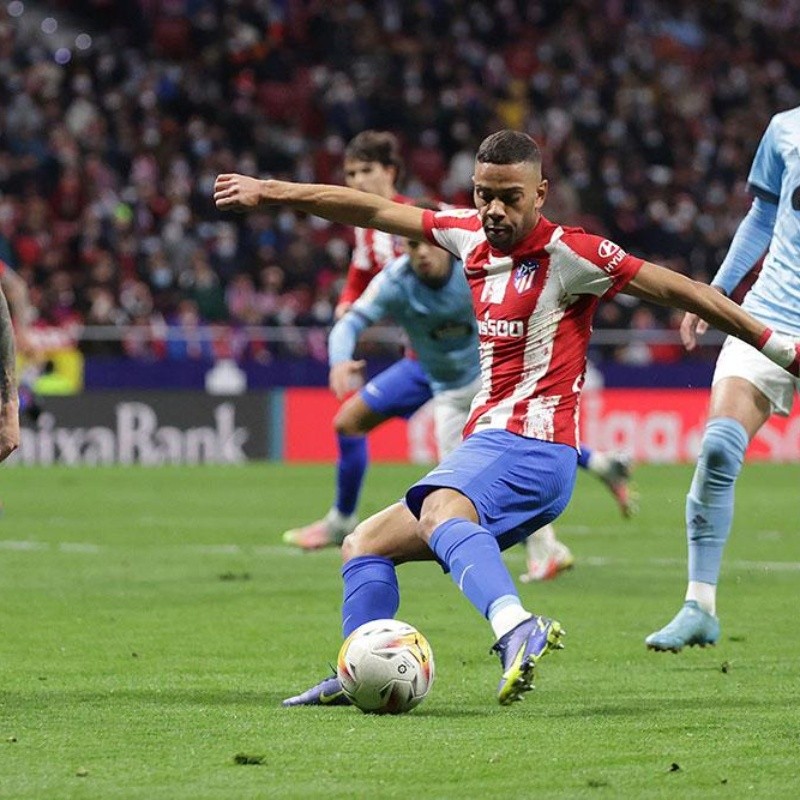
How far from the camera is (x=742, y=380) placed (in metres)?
7.02

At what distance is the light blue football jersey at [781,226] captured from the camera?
23.4 ft

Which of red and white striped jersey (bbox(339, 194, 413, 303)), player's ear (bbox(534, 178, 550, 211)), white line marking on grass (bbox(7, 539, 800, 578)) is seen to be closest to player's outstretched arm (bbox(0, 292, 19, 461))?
player's ear (bbox(534, 178, 550, 211))

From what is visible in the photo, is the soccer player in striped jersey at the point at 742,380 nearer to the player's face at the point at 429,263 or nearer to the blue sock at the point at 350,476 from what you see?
the player's face at the point at 429,263

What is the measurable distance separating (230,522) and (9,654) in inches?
257

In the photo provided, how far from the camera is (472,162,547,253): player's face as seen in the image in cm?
568

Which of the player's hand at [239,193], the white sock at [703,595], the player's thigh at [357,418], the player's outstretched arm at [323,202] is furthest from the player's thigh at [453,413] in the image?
the player's hand at [239,193]

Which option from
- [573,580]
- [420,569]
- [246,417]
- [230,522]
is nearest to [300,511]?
[230,522]

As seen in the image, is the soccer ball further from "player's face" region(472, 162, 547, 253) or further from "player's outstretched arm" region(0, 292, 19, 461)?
"player's outstretched arm" region(0, 292, 19, 461)

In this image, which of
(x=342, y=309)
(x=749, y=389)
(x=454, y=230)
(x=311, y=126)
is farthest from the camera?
(x=311, y=126)

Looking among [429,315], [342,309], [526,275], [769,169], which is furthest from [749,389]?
[342,309]

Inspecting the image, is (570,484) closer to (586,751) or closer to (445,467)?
(445,467)

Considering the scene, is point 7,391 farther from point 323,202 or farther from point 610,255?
point 610,255

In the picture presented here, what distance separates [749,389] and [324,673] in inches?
78.7

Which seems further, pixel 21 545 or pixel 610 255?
pixel 21 545
